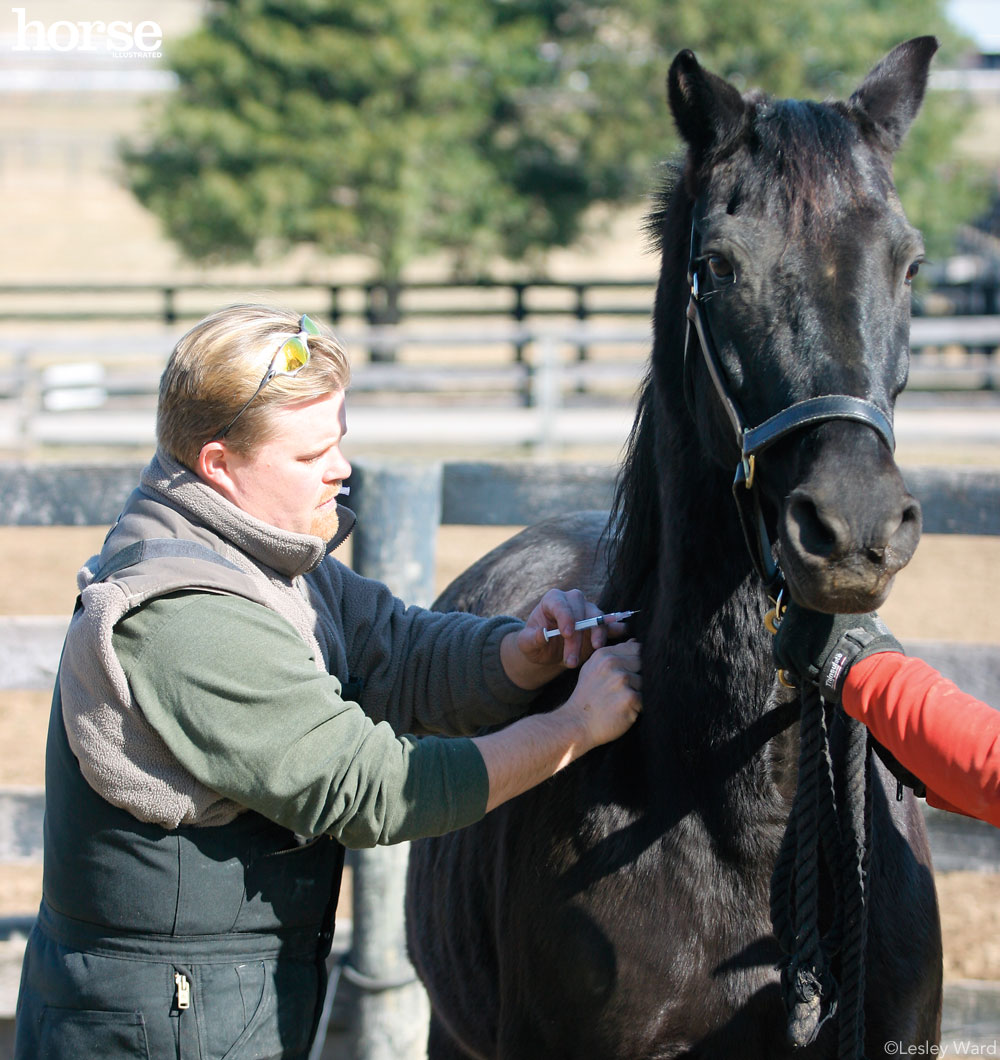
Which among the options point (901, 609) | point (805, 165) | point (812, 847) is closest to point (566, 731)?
point (812, 847)

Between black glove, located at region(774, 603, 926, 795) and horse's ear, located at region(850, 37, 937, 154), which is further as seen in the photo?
horse's ear, located at region(850, 37, 937, 154)

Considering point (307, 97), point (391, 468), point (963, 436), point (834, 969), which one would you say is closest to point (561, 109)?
point (307, 97)

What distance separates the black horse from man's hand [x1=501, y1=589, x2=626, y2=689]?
87 mm

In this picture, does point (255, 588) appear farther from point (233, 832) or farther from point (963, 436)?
point (963, 436)

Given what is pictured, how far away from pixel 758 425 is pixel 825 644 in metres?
0.33

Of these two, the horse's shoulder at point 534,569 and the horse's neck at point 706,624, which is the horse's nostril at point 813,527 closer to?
the horse's neck at point 706,624

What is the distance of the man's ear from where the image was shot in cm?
190

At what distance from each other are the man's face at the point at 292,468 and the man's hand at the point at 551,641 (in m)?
0.45

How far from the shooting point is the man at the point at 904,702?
5.00 ft

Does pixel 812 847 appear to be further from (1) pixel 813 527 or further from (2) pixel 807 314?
(2) pixel 807 314

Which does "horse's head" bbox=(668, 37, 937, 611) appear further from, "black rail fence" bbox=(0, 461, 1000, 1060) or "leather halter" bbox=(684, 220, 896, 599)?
"black rail fence" bbox=(0, 461, 1000, 1060)

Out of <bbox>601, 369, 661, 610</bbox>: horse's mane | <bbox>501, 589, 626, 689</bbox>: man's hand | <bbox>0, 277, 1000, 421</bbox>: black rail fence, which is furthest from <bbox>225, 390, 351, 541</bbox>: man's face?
<bbox>0, 277, 1000, 421</bbox>: black rail fence

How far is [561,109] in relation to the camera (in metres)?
21.8

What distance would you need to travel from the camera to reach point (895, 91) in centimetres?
199
